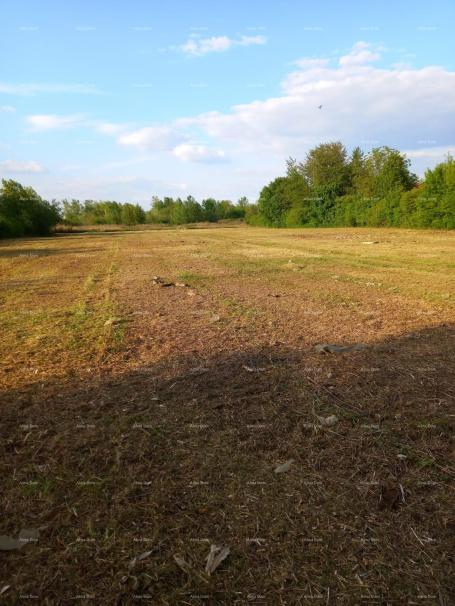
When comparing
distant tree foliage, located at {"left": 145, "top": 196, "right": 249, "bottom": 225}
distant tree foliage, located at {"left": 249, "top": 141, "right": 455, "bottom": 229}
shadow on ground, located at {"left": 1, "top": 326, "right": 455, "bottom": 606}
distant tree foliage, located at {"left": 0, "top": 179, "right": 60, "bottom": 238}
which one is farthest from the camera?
distant tree foliage, located at {"left": 145, "top": 196, "right": 249, "bottom": 225}

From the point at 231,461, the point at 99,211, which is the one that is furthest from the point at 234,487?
the point at 99,211

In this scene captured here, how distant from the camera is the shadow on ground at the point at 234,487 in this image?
7.07 feet

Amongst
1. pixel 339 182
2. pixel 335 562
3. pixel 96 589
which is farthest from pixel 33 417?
pixel 339 182

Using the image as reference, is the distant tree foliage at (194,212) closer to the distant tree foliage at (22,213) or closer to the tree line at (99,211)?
the tree line at (99,211)

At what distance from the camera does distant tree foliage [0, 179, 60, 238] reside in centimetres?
4825

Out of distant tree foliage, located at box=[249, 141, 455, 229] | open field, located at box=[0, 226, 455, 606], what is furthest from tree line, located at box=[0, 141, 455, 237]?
open field, located at box=[0, 226, 455, 606]

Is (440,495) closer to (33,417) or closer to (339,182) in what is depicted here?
(33,417)

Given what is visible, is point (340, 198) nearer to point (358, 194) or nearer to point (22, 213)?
point (358, 194)

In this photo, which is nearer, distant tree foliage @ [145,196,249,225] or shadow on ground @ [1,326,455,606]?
shadow on ground @ [1,326,455,606]

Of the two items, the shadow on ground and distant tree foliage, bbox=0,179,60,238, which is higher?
distant tree foliage, bbox=0,179,60,238

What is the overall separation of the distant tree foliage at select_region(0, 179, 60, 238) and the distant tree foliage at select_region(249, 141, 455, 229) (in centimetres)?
3494

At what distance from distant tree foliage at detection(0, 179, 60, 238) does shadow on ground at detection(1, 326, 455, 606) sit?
165 feet

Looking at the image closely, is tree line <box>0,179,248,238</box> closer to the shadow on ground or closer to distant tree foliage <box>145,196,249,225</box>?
distant tree foliage <box>145,196,249,225</box>

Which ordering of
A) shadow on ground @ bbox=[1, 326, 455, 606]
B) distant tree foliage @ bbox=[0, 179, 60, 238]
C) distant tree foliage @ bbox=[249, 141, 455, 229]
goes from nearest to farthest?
shadow on ground @ bbox=[1, 326, 455, 606] < distant tree foliage @ bbox=[249, 141, 455, 229] < distant tree foliage @ bbox=[0, 179, 60, 238]
